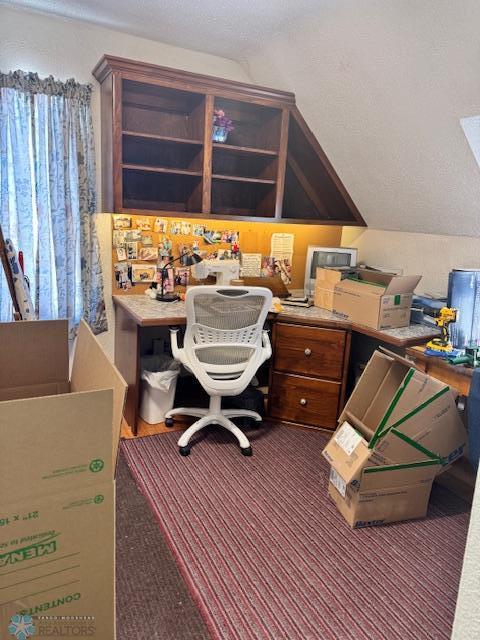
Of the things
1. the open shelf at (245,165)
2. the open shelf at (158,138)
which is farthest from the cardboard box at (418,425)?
the open shelf at (158,138)

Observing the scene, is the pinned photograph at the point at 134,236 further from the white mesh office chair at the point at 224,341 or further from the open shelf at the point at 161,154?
the white mesh office chair at the point at 224,341

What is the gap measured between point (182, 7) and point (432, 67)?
1298 millimetres

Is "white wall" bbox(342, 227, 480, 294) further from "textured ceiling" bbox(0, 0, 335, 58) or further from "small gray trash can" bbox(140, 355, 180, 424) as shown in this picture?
"small gray trash can" bbox(140, 355, 180, 424)

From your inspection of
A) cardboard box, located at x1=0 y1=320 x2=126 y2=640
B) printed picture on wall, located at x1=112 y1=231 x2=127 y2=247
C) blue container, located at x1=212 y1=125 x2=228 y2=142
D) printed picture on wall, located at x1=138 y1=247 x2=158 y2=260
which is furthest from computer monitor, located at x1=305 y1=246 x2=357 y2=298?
cardboard box, located at x1=0 y1=320 x2=126 y2=640

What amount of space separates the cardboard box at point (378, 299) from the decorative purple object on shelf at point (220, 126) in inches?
49.3

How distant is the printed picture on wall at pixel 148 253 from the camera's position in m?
3.31

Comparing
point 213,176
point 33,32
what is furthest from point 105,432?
point 33,32

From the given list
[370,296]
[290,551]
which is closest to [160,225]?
[370,296]

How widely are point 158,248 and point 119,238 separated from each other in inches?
10.8

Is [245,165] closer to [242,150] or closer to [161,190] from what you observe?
[242,150]

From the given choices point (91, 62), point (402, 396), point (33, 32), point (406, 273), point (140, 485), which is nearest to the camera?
point (402, 396)

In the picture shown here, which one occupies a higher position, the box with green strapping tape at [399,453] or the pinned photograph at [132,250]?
the pinned photograph at [132,250]

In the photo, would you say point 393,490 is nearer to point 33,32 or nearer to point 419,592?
point 419,592

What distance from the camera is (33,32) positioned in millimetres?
2766
